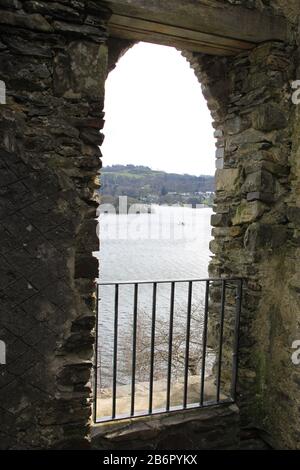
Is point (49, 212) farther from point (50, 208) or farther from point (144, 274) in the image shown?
point (144, 274)

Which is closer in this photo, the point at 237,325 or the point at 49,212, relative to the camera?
the point at 49,212

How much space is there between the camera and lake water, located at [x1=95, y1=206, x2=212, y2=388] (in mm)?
14617

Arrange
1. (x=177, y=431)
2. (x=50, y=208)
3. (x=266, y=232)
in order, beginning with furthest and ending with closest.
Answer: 1. (x=266, y=232)
2. (x=177, y=431)
3. (x=50, y=208)

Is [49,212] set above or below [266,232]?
above

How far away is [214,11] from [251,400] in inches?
112

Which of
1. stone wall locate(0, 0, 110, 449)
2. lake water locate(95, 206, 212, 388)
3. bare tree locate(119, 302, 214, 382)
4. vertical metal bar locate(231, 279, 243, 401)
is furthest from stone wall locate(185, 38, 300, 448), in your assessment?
bare tree locate(119, 302, 214, 382)

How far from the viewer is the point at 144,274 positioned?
63.3 ft

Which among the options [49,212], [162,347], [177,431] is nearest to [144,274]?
[162,347]

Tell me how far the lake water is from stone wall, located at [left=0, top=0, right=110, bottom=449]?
1.50 m

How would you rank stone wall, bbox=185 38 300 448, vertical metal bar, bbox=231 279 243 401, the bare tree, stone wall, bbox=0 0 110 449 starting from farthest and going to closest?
the bare tree, vertical metal bar, bbox=231 279 243 401, stone wall, bbox=185 38 300 448, stone wall, bbox=0 0 110 449

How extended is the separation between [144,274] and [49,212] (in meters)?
17.0

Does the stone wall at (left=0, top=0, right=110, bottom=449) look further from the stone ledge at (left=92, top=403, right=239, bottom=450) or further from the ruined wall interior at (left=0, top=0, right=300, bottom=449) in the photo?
the stone ledge at (left=92, top=403, right=239, bottom=450)

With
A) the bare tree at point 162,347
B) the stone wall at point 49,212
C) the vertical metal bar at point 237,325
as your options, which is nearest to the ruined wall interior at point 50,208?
the stone wall at point 49,212

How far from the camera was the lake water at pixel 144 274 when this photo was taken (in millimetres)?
14617
